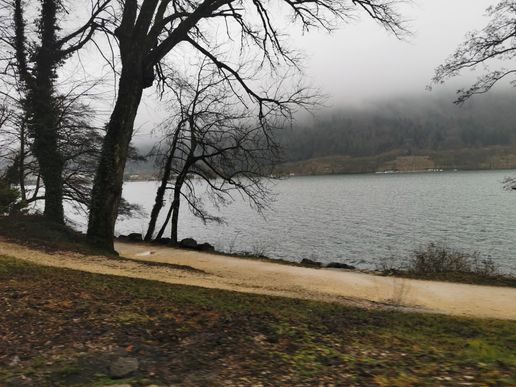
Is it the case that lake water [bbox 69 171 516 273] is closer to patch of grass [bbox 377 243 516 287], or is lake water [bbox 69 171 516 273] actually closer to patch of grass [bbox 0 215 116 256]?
patch of grass [bbox 377 243 516 287]

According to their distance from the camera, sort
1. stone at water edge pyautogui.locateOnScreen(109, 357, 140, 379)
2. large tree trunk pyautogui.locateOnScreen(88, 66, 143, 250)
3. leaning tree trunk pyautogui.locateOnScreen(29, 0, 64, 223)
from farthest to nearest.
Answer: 1. leaning tree trunk pyautogui.locateOnScreen(29, 0, 64, 223)
2. large tree trunk pyautogui.locateOnScreen(88, 66, 143, 250)
3. stone at water edge pyautogui.locateOnScreen(109, 357, 140, 379)

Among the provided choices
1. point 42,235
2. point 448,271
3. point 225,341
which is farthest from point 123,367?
point 448,271

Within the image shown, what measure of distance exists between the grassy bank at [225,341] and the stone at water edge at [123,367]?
0.05 metres

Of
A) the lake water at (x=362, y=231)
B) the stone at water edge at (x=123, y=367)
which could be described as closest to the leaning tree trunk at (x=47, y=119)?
the lake water at (x=362, y=231)

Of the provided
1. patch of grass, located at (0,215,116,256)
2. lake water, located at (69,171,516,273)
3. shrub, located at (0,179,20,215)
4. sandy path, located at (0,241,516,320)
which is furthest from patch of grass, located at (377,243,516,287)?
shrub, located at (0,179,20,215)

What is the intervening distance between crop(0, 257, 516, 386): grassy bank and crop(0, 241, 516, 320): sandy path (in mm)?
3008

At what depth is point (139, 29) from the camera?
13.3 m

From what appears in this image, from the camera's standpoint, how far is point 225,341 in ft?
15.6

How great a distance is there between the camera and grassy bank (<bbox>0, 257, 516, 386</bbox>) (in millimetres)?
3861

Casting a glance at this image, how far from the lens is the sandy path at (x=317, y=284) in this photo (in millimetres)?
10070

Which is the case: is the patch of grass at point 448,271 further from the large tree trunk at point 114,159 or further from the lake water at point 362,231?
the large tree trunk at point 114,159

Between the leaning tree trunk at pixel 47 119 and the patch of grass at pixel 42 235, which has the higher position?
the leaning tree trunk at pixel 47 119

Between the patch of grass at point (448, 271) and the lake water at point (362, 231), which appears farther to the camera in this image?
the lake water at point (362, 231)

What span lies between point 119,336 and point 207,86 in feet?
68.3
